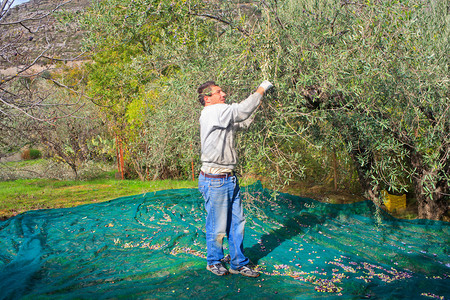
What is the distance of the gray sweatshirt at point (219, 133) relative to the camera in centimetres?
373

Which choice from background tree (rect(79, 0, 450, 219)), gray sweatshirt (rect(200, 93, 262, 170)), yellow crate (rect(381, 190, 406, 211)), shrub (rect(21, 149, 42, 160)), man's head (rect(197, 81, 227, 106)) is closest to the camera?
gray sweatshirt (rect(200, 93, 262, 170))

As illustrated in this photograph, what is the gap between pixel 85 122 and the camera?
12.5 metres

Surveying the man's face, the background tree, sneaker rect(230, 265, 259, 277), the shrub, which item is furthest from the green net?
the shrub

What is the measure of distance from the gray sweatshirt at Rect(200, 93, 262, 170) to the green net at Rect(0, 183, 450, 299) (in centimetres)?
120

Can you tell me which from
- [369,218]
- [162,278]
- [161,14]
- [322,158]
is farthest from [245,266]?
[322,158]

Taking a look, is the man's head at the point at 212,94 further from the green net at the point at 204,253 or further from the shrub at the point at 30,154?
the shrub at the point at 30,154

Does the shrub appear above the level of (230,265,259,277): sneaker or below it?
above

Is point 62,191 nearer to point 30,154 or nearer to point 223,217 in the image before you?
point 223,217

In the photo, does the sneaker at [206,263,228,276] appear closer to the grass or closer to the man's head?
the man's head

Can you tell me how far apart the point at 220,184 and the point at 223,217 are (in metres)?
0.36

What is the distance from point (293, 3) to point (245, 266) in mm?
3706

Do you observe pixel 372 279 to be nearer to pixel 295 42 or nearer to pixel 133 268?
pixel 133 268

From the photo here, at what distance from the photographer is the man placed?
3.82 metres

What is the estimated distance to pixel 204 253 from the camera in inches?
181
